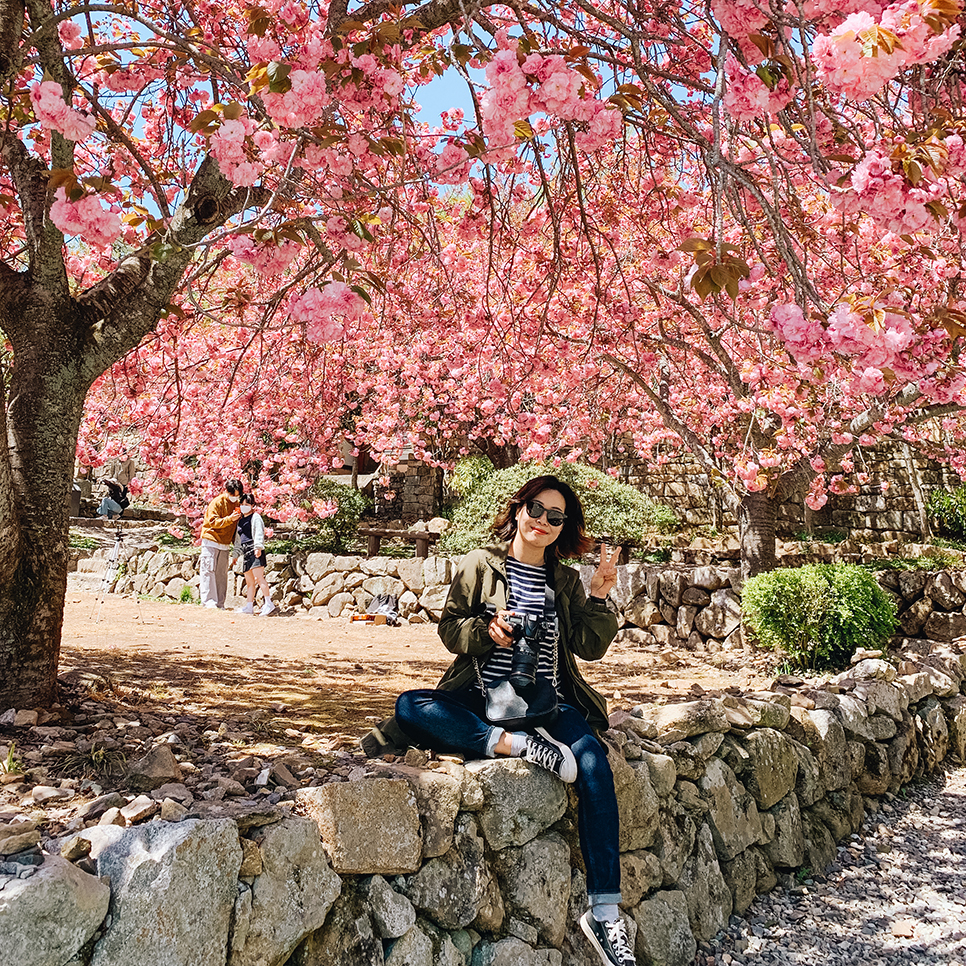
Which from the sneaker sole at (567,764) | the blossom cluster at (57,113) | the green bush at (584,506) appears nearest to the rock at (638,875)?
the sneaker sole at (567,764)

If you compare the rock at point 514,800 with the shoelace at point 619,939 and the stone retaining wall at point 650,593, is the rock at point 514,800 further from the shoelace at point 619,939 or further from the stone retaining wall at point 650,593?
the stone retaining wall at point 650,593

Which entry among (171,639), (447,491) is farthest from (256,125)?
(447,491)

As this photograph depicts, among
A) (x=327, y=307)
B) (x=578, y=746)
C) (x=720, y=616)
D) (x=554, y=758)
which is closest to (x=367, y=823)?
(x=554, y=758)

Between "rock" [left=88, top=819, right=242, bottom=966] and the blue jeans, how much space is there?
0.82 meters

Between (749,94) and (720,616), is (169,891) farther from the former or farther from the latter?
(720,616)

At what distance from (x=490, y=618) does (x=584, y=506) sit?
5.70 meters

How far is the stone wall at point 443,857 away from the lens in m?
1.66

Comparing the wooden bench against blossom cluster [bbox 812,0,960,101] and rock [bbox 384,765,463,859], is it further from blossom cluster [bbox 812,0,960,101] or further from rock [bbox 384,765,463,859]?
blossom cluster [bbox 812,0,960,101]

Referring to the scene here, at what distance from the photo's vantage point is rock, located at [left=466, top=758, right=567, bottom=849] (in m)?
2.45

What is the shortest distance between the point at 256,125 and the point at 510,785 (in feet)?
7.30

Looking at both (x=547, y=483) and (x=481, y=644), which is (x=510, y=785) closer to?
(x=481, y=644)

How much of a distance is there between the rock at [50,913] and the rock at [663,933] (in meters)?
1.92

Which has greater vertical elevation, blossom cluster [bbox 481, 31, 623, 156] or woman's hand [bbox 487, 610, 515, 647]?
blossom cluster [bbox 481, 31, 623, 156]

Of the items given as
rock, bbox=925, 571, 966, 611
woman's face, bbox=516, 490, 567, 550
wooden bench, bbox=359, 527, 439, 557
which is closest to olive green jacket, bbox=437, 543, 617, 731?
woman's face, bbox=516, 490, 567, 550
